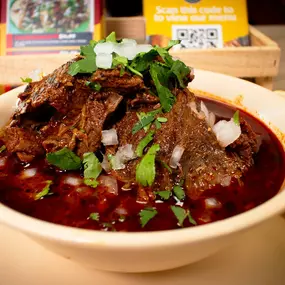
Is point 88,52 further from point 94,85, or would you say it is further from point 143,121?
point 143,121

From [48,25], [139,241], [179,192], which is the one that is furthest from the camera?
[48,25]

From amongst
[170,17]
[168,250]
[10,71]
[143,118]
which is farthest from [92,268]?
[170,17]

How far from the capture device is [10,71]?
9.17 ft

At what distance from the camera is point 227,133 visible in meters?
1.56

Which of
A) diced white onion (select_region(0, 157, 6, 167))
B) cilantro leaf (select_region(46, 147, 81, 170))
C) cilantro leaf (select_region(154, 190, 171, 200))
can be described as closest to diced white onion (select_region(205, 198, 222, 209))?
cilantro leaf (select_region(154, 190, 171, 200))

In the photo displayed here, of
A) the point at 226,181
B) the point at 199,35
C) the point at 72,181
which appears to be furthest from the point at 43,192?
the point at 199,35

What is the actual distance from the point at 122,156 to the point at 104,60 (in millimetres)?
332

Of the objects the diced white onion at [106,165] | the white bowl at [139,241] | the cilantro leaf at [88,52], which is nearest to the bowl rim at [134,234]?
the white bowl at [139,241]

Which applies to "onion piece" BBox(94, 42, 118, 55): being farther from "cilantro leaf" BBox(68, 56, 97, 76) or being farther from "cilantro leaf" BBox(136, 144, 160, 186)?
"cilantro leaf" BBox(136, 144, 160, 186)

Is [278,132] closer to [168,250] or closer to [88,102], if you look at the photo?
[88,102]

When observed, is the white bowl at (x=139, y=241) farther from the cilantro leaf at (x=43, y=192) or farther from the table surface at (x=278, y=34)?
the table surface at (x=278, y=34)

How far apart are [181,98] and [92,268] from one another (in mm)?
648

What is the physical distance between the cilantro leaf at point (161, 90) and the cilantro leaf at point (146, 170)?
187 millimetres

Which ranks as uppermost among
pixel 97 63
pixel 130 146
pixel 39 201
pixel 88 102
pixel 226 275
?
pixel 97 63
